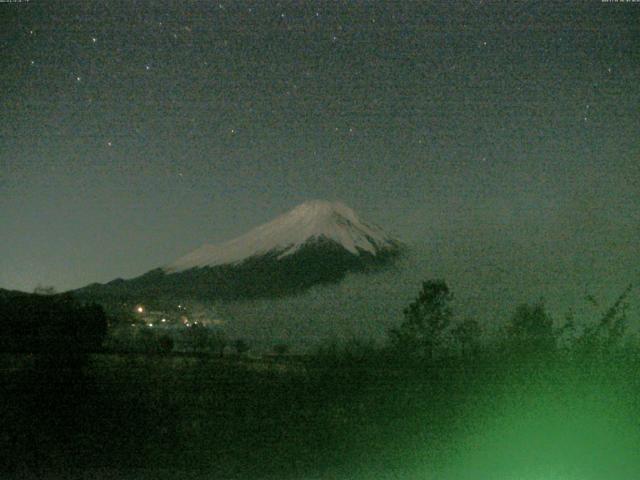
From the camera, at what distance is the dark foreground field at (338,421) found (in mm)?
6230

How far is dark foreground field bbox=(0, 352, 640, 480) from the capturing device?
623 centimetres

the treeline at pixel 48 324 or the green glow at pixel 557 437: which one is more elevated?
the treeline at pixel 48 324

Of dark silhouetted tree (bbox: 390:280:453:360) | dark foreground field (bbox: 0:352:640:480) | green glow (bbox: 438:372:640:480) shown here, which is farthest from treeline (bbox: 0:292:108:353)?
green glow (bbox: 438:372:640:480)

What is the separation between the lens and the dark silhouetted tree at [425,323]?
9.10m

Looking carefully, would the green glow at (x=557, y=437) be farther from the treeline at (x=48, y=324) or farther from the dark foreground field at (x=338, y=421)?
the treeline at (x=48, y=324)

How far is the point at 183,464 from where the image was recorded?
20.5 ft

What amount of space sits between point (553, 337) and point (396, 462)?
2.04 m

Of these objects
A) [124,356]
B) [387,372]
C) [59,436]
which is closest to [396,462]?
[387,372]

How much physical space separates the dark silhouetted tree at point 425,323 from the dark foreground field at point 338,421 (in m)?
0.79

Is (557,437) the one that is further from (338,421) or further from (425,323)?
(425,323)

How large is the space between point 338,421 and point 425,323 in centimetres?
308

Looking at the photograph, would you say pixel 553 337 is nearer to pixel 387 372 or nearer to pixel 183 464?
pixel 387 372

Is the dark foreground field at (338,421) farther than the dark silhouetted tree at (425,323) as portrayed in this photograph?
No

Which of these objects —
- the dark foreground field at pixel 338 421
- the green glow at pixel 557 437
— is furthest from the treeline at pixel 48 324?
the green glow at pixel 557 437
